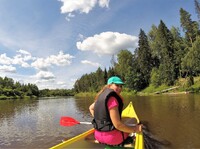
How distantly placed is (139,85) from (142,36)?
15567 millimetres

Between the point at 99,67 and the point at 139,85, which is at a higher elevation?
the point at 99,67

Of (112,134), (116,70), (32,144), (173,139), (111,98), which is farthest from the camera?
(116,70)

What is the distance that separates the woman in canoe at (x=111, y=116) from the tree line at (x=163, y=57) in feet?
123

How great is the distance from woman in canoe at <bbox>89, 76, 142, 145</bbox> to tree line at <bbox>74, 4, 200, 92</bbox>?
37343mm

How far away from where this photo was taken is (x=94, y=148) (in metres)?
6.29

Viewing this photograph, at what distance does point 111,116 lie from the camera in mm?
4328

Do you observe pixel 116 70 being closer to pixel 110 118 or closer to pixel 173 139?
pixel 173 139

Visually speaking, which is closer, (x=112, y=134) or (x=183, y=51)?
(x=112, y=134)

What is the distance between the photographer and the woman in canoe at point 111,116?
14.2 feet

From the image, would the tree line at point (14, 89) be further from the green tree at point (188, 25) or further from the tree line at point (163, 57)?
the green tree at point (188, 25)

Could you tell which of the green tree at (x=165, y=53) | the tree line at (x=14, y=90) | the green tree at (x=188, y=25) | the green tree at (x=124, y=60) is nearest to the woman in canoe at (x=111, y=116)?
the green tree at (x=165, y=53)

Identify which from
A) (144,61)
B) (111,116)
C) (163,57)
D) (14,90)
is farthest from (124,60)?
(111,116)

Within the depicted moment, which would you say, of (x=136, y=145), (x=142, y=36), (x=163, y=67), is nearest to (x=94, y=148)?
(x=136, y=145)

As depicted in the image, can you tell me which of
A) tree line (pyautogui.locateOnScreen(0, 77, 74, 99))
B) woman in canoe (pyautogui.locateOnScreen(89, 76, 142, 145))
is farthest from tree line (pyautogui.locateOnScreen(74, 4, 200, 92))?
tree line (pyautogui.locateOnScreen(0, 77, 74, 99))
